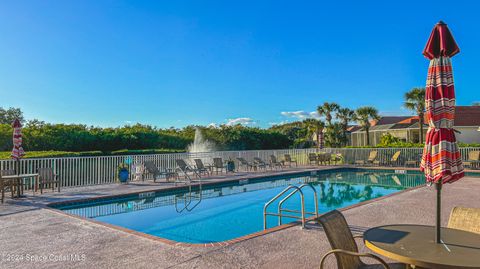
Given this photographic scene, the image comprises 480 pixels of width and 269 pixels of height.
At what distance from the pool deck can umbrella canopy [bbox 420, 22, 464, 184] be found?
66.4 inches

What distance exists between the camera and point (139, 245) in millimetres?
4664

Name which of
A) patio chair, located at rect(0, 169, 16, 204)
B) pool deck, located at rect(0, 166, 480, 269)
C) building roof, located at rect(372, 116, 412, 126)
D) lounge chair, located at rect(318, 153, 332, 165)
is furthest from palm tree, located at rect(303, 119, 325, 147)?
patio chair, located at rect(0, 169, 16, 204)

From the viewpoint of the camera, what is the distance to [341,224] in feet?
10.0

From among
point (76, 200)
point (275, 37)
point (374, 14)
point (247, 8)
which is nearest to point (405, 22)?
point (374, 14)

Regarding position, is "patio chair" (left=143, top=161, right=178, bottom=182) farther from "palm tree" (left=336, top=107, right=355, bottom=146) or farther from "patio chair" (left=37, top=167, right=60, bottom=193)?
"palm tree" (left=336, top=107, right=355, bottom=146)

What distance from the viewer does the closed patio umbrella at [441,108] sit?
2896 millimetres

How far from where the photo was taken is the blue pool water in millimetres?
6754

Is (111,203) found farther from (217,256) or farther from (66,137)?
(66,137)

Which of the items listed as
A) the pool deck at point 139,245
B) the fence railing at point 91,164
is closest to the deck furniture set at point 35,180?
the fence railing at point 91,164

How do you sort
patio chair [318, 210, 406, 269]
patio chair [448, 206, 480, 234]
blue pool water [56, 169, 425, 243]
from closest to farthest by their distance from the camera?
patio chair [318, 210, 406, 269], patio chair [448, 206, 480, 234], blue pool water [56, 169, 425, 243]

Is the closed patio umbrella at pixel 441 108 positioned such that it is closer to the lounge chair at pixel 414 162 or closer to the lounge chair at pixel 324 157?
the lounge chair at pixel 414 162

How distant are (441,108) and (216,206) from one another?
688cm

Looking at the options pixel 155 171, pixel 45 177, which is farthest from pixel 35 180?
pixel 155 171

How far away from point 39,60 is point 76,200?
32.7 feet
